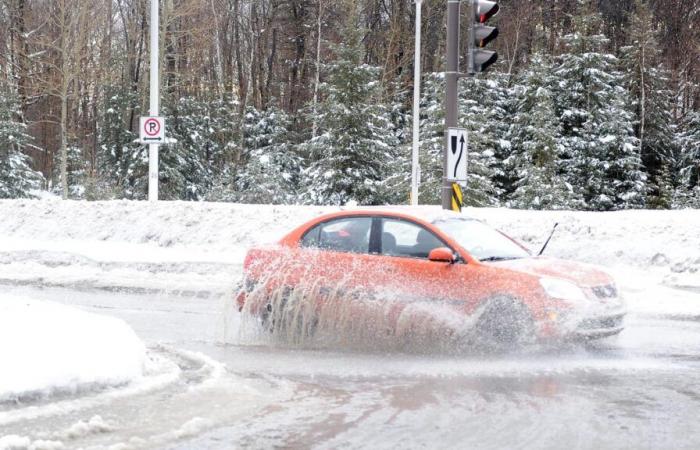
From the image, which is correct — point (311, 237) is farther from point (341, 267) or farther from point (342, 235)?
point (341, 267)

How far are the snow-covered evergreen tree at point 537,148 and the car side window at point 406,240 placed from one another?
88.4 feet

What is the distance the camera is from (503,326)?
9.06 m

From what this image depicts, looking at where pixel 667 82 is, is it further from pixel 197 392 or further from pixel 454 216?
Result: pixel 197 392

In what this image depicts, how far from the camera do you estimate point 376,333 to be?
31.1 ft

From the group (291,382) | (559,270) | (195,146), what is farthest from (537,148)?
(291,382)

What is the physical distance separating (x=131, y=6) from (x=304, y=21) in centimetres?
972

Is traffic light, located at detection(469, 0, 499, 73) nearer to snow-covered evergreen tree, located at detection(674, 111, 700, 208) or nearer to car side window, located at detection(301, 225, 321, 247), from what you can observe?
car side window, located at detection(301, 225, 321, 247)

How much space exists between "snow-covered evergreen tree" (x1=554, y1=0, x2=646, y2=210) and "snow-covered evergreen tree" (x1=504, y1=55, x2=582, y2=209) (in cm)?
101

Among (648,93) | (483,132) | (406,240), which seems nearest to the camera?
(406,240)

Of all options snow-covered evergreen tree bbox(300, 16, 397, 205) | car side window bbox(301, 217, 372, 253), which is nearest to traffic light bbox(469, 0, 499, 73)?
car side window bbox(301, 217, 372, 253)

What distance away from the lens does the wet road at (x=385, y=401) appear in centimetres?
592

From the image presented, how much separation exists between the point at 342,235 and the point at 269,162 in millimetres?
30126

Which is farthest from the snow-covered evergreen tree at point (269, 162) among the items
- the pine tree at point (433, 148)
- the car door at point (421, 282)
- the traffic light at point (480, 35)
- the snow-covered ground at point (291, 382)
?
the car door at point (421, 282)

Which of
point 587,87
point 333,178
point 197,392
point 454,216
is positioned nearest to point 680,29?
point 587,87
